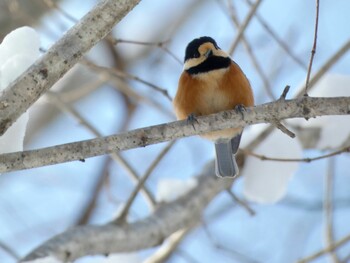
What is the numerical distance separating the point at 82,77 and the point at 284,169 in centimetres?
257

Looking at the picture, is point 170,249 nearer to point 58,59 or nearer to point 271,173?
point 271,173

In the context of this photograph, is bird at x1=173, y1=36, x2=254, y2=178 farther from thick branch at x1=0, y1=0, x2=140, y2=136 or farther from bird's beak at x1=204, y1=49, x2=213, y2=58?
thick branch at x1=0, y1=0, x2=140, y2=136

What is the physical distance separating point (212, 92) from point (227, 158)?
0.45 m

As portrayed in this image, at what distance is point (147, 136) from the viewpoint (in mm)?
2180

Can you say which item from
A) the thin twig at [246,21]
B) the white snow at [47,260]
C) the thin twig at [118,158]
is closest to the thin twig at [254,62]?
the thin twig at [246,21]

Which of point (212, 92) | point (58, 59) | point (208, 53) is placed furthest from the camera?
point (208, 53)

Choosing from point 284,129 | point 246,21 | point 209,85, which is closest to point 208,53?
point 209,85

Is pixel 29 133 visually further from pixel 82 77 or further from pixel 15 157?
pixel 15 157

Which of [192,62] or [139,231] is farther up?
[192,62]

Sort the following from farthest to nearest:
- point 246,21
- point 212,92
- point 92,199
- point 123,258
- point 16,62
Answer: point 92,199 → point 123,258 → point 246,21 → point 212,92 → point 16,62

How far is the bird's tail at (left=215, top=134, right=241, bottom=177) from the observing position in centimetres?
309

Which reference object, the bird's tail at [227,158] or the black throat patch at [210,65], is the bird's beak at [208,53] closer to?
the black throat patch at [210,65]

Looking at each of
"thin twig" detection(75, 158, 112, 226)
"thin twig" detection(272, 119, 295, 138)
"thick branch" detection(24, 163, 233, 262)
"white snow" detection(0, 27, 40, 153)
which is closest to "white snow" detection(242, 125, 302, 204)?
"thick branch" detection(24, 163, 233, 262)

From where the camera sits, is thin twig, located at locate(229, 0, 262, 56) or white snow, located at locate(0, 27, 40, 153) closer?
white snow, located at locate(0, 27, 40, 153)
